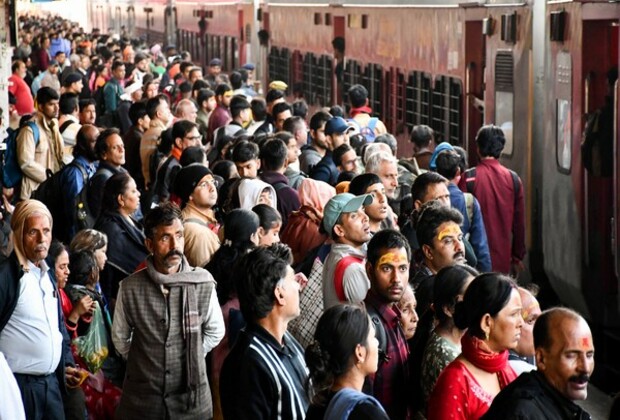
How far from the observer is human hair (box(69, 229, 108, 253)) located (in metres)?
6.41

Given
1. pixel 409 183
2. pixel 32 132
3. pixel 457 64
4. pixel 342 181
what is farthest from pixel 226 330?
pixel 457 64

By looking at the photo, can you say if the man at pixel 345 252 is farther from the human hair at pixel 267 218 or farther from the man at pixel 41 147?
the man at pixel 41 147

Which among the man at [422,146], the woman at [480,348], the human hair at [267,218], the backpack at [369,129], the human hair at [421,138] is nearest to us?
the woman at [480,348]

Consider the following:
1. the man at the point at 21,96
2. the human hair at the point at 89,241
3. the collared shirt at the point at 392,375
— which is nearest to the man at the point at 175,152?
the human hair at the point at 89,241

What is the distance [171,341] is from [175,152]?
13.2 feet

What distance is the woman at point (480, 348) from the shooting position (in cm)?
399

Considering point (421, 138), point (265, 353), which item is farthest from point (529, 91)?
point (265, 353)

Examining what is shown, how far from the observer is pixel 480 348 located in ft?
13.2

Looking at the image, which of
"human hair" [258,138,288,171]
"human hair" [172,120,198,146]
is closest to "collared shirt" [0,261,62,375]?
"human hair" [258,138,288,171]

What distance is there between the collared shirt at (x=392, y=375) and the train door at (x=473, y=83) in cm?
601

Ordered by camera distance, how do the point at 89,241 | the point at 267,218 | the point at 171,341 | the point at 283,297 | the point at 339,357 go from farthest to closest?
1. the point at 89,241
2. the point at 267,218
3. the point at 171,341
4. the point at 283,297
5. the point at 339,357

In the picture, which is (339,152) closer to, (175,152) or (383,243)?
(175,152)

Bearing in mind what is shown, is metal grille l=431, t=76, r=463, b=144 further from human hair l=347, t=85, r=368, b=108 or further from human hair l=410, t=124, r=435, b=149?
human hair l=410, t=124, r=435, b=149

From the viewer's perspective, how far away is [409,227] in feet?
21.7
